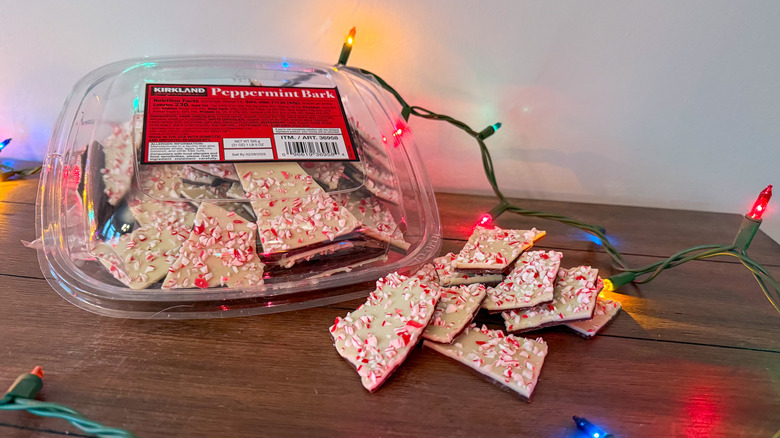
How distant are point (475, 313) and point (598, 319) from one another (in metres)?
0.21

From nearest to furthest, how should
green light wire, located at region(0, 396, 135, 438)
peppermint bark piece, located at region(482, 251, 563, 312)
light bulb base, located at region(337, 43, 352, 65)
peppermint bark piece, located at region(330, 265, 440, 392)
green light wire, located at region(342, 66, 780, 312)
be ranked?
green light wire, located at region(0, 396, 135, 438)
peppermint bark piece, located at region(330, 265, 440, 392)
peppermint bark piece, located at region(482, 251, 563, 312)
green light wire, located at region(342, 66, 780, 312)
light bulb base, located at region(337, 43, 352, 65)

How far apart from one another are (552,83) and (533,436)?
784mm

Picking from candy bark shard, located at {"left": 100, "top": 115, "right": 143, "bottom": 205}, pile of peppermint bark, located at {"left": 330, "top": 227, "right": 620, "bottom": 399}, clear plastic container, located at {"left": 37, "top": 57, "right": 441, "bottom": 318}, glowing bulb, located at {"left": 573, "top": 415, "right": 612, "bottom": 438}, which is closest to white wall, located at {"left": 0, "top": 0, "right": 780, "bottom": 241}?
clear plastic container, located at {"left": 37, "top": 57, "right": 441, "bottom": 318}

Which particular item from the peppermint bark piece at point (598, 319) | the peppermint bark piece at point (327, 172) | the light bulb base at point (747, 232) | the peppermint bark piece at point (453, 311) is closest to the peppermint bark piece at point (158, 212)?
the peppermint bark piece at point (327, 172)

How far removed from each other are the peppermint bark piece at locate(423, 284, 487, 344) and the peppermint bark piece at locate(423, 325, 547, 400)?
14 mm

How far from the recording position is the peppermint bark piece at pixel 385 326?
0.67m

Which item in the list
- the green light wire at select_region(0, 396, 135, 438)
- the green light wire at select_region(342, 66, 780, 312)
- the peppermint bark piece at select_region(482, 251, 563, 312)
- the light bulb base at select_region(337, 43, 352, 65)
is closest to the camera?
the green light wire at select_region(0, 396, 135, 438)

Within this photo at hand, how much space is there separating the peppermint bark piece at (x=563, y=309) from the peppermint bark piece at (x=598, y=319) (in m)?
0.03

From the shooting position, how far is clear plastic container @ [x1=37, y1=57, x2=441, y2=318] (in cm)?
76

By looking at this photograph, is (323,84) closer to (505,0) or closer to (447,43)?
(447,43)

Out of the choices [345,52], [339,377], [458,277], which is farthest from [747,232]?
[345,52]

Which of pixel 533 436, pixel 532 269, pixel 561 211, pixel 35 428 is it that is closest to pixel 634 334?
pixel 532 269

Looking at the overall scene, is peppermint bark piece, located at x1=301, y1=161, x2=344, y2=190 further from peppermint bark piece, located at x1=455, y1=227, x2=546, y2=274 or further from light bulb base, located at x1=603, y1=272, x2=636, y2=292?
light bulb base, located at x1=603, y1=272, x2=636, y2=292

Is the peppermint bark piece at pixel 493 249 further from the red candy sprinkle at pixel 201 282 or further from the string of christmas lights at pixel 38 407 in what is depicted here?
the string of christmas lights at pixel 38 407
